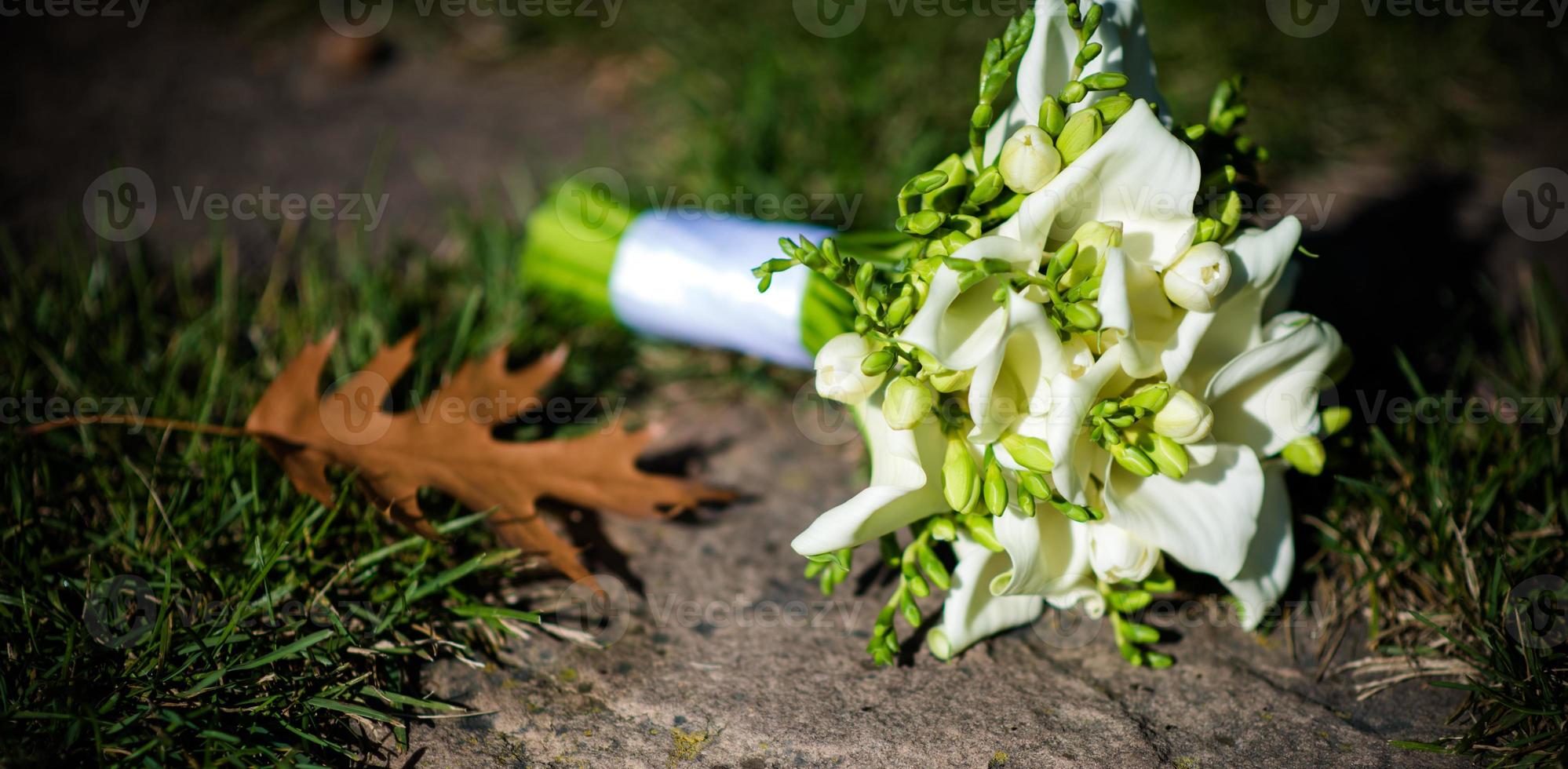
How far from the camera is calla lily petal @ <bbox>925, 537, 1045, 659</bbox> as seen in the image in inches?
43.6

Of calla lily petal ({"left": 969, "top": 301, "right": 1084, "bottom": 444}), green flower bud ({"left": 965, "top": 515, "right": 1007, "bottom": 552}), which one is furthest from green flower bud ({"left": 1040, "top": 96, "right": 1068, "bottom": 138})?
green flower bud ({"left": 965, "top": 515, "right": 1007, "bottom": 552})

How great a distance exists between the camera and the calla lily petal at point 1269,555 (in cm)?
113

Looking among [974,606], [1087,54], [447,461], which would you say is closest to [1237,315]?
[1087,54]

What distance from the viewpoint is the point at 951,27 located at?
2.40 meters

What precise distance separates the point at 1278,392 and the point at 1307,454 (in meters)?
0.08

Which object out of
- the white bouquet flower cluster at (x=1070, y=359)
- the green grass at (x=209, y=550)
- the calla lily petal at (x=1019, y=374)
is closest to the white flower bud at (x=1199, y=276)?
the white bouquet flower cluster at (x=1070, y=359)

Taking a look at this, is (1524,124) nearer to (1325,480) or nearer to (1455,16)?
(1455,16)

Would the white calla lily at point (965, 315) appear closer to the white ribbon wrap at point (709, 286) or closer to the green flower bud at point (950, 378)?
the green flower bud at point (950, 378)

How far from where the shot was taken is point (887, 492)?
0.96 m

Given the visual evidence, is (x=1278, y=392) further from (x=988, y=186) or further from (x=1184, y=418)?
(x=988, y=186)

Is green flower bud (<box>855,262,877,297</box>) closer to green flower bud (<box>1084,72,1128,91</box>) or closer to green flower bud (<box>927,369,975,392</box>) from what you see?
green flower bud (<box>927,369,975,392</box>)

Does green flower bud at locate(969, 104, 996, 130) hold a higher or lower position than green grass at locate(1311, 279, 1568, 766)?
higher

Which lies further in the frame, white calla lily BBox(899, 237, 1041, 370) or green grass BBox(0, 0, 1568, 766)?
green grass BBox(0, 0, 1568, 766)

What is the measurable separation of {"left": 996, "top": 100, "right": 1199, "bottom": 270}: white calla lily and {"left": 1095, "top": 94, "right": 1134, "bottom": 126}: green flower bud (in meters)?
0.03
